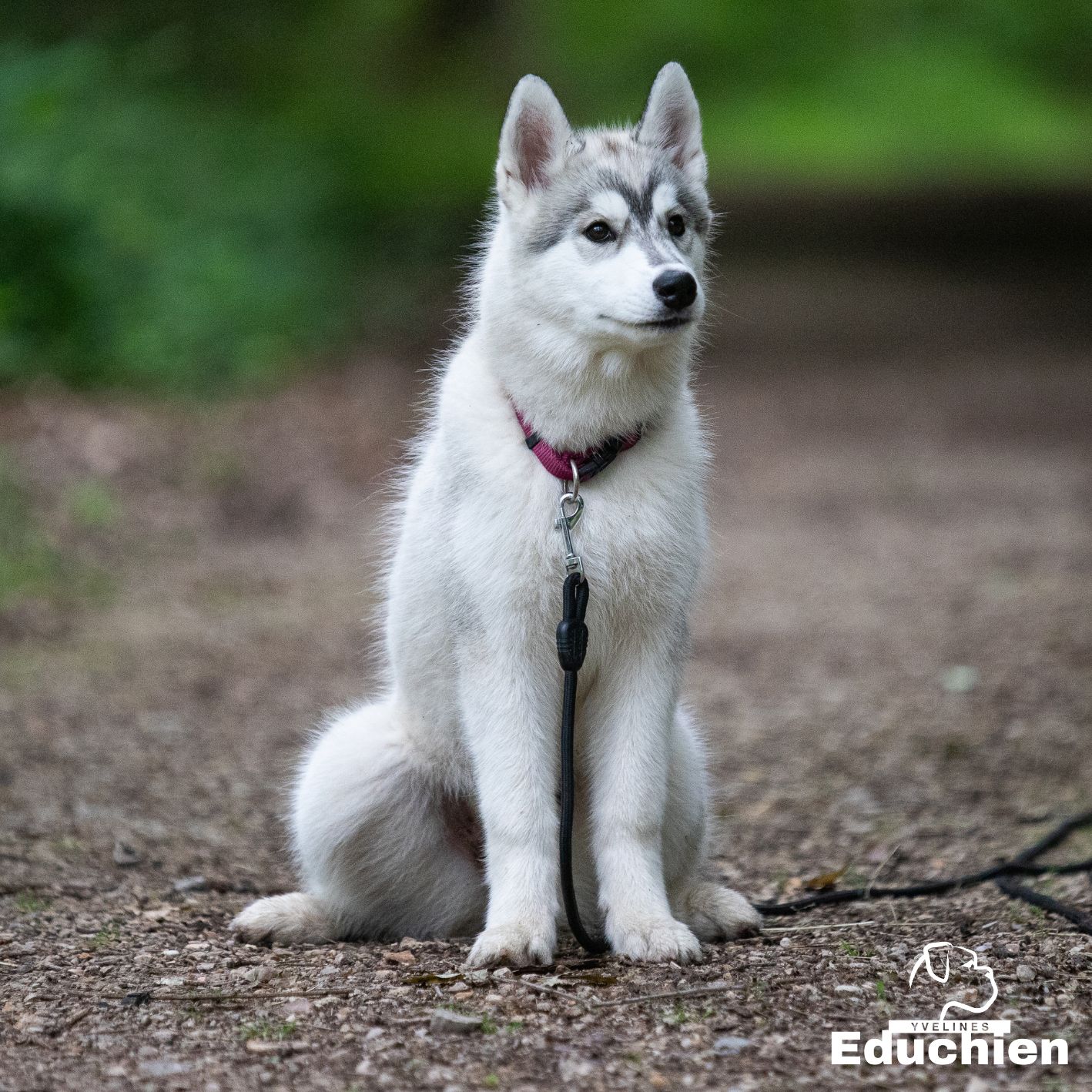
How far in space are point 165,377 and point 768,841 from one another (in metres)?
7.89

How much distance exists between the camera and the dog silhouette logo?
3348mm

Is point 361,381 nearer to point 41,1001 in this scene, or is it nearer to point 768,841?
point 768,841

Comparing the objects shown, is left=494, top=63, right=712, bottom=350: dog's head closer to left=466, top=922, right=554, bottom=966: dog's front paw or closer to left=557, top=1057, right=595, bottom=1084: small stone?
left=466, top=922, right=554, bottom=966: dog's front paw

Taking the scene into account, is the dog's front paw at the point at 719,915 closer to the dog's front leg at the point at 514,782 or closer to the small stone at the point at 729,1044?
the dog's front leg at the point at 514,782

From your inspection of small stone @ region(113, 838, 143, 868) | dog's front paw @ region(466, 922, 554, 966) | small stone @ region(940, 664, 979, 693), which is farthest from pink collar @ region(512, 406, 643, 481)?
small stone @ region(940, 664, 979, 693)

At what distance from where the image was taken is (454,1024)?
10.6ft

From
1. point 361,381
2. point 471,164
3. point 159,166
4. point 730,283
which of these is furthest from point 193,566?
point 471,164

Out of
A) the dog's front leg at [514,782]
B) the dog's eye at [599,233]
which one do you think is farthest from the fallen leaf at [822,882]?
the dog's eye at [599,233]

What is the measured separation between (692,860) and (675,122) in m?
2.13

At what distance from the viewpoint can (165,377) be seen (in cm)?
1180

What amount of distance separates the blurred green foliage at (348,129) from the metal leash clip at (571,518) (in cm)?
742

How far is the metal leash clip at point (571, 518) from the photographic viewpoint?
368cm

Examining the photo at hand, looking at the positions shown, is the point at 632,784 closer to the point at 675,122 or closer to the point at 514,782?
the point at 514,782

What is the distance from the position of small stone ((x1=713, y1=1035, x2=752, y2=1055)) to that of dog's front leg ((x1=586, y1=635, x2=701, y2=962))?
497mm
